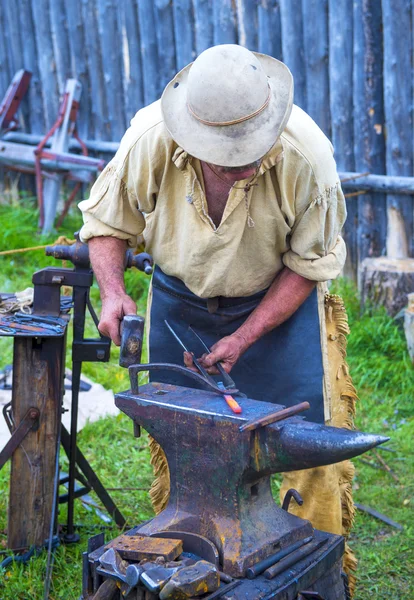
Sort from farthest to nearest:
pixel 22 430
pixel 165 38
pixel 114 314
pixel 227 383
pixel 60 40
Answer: pixel 60 40
pixel 165 38
pixel 22 430
pixel 114 314
pixel 227 383

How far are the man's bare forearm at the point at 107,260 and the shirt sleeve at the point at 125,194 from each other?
0.03m

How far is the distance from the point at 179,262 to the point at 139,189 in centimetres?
32

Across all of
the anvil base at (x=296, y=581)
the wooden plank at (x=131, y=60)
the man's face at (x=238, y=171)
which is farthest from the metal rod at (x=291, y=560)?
the wooden plank at (x=131, y=60)

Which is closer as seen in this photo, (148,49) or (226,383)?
(226,383)

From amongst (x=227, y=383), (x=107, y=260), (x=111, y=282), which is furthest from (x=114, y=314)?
(x=227, y=383)

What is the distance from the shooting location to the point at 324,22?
5.64 metres

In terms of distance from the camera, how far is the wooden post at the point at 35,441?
137 inches

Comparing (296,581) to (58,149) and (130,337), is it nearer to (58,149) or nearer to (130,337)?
(130,337)

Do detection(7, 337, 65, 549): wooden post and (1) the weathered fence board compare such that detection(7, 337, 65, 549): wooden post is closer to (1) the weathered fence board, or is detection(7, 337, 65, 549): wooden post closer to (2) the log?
(2) the log

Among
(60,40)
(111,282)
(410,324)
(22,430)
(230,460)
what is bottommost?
(22,430)

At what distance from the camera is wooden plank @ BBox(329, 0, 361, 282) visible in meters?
5.54

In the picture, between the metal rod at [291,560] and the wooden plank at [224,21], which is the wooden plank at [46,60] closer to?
the wooden plank at [224,21]

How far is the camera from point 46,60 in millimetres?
7734

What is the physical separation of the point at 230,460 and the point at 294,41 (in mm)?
4169
